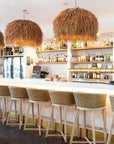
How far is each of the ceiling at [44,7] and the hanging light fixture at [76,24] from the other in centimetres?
138

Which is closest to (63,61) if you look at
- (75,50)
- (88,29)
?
(75,50)

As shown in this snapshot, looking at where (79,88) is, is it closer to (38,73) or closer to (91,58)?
(91,58)

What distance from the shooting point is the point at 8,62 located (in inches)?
404

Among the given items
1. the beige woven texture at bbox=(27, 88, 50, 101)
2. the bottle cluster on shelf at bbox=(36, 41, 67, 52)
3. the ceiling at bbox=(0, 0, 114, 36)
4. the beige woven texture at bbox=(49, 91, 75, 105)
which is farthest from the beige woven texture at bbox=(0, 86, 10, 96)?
the bottle cluster on shelf at bbox=(36, 41, 67, 52)

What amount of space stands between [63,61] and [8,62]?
133 inches

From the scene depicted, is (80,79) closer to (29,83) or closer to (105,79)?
(105,79)

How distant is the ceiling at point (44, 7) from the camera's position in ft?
17.2

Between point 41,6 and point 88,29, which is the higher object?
point 41,6

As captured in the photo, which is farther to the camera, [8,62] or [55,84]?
[8,62]

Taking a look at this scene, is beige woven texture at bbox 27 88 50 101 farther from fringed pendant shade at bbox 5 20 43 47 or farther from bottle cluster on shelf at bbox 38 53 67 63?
bottle cluster on shelf at bbox 38 53 67 63

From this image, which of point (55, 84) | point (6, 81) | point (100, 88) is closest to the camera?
point (100, 88)

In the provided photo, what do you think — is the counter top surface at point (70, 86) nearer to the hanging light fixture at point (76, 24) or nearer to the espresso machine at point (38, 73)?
the hanging light fixture at point (76, 24)

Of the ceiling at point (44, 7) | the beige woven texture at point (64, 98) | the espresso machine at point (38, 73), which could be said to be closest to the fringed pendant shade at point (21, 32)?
the ceiling at point (44, 7)

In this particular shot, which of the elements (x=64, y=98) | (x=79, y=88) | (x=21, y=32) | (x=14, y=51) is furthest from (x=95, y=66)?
(x=14, y=51)
